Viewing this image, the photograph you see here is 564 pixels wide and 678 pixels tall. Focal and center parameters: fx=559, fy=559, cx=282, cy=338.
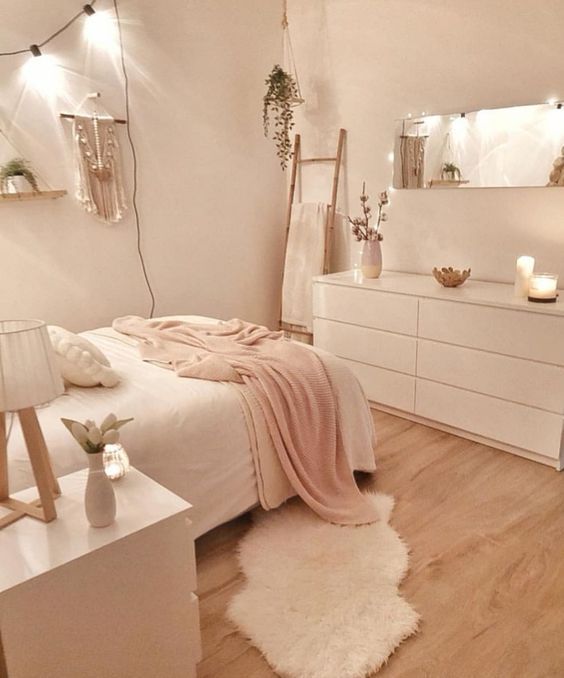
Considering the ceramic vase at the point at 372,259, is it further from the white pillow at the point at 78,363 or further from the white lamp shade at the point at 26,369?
the white lamp shade at the point at 26,369

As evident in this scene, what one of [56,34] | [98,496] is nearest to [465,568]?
Answer: [98,496]

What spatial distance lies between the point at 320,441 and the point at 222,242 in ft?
6.63

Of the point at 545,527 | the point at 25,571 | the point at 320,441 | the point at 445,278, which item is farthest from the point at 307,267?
the point at 25,571

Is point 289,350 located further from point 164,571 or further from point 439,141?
point 439,141

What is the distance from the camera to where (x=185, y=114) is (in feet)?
11.7

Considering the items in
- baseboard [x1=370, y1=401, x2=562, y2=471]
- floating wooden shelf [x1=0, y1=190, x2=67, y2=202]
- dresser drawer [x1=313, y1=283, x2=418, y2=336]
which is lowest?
baseboard [x1=370, y1=401, x2=562, y2=471]

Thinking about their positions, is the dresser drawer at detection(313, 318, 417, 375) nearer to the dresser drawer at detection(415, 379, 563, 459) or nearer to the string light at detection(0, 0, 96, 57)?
the dresser drawer at detection(415, 379, 563, 459)

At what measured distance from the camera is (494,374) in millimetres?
2758

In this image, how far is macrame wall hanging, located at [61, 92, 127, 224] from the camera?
3066 mm

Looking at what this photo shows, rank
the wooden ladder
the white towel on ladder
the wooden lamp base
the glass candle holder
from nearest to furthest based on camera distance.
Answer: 1. the wooden lamp base
2. the glass candle holder
3. the wooden ladder
4. the white towel on ladder

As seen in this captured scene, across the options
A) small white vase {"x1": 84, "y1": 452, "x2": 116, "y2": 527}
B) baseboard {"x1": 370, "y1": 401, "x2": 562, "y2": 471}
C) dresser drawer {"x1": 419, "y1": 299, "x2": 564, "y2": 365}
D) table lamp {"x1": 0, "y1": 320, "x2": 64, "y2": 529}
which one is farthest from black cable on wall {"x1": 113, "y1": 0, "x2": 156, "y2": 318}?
small white vase {"x1": 84, "y1": 452, "x2": 116, "y2": 527}

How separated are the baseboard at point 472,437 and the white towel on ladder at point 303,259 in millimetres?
957

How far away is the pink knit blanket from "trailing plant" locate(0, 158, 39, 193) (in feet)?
3.69

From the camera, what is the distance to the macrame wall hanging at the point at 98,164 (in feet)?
10.1
